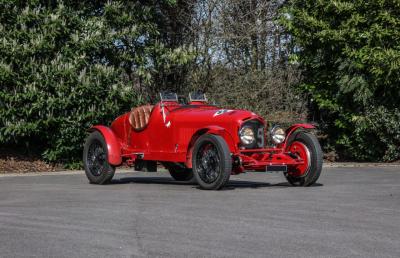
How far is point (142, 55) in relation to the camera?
66.2 feet

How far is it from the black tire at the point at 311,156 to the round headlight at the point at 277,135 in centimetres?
17

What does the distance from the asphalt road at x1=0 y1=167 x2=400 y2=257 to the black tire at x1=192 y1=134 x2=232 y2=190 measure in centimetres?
23

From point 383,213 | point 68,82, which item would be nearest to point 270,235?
point 383,213

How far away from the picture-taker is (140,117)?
1410 cm

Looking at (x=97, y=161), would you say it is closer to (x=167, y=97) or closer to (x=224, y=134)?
(x=167, y=97)

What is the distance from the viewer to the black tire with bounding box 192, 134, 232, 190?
11.8m

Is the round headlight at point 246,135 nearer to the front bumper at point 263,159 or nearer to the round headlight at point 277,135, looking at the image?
the front bumper at point 263,159

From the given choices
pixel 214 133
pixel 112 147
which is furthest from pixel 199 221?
pixel 112 147

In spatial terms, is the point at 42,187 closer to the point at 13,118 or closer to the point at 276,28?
the point at 13,118

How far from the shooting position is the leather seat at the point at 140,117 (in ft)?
45.9

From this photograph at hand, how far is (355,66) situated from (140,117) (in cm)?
887

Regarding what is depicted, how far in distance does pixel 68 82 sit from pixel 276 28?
329 inches

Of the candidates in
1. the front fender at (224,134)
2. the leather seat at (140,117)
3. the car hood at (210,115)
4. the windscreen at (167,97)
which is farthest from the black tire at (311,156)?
the leather seat at (140,117)

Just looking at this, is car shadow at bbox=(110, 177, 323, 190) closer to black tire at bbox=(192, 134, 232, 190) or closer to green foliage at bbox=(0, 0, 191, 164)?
black tire at bbox=(192, 134, 232, 190)
